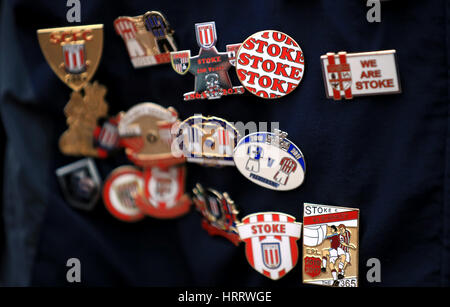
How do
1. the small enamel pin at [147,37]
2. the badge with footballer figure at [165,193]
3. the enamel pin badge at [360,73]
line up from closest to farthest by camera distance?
1. the enamel pin badge at [360,73]
2. the small enamel pin at [147,37]
3. the badge with footballer figure at [165,193]

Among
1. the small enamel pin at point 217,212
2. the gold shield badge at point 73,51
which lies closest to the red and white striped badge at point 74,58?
the gold shield badge at point 73,51

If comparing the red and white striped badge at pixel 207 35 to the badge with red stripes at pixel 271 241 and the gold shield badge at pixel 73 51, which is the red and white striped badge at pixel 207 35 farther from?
the badge with red stripes at pixel 271 241

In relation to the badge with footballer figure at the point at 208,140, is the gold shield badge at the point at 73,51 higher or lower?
higher

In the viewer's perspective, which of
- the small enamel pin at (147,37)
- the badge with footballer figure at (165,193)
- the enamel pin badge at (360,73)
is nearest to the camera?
the enamel pin badge at (360,73)

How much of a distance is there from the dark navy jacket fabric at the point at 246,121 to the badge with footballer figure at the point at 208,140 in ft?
0.09

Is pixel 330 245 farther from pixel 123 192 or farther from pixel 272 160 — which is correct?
pixel 123 192

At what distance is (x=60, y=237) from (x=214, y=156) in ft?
1.45

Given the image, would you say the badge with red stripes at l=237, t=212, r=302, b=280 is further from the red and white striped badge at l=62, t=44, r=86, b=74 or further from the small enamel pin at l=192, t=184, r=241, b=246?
the red and white striped badge at l=62, t=44, r=86, b=74

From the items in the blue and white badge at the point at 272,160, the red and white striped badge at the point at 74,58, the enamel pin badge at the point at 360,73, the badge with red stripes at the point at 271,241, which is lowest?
the badge with red stripes at the point at 271,241

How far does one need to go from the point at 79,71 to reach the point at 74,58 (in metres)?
0.03

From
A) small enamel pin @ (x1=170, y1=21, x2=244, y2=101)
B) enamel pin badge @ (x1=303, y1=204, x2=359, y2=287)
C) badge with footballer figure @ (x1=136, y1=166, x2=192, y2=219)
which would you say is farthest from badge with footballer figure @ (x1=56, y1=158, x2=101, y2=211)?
enamel pin badge @ (x1=303, y1=204, x2=359, y2=287)

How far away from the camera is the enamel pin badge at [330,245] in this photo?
66 centimetres

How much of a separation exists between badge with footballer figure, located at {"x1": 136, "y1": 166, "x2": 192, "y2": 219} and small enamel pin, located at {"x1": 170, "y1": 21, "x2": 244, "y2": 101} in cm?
19
